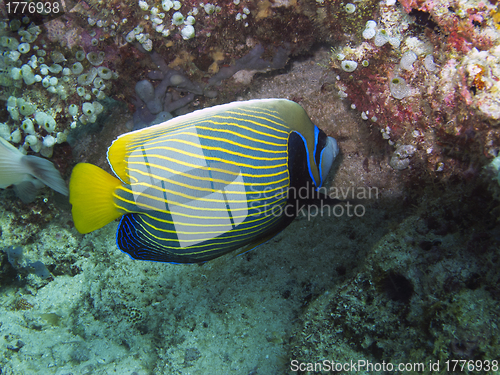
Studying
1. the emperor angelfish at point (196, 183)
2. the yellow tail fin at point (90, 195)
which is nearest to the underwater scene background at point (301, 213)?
the emperor angelfish at point (196, 183)

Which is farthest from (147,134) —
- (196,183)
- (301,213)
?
(301,213)

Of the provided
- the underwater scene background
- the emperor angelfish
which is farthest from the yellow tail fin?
the underwater scene background

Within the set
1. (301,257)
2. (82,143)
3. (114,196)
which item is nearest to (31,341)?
(82,143)

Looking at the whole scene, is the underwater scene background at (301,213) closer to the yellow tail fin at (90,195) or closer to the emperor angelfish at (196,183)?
the emperor angelfish at (196,183)

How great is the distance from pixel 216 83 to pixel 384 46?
159cm

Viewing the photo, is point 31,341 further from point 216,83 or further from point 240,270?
point 216,83

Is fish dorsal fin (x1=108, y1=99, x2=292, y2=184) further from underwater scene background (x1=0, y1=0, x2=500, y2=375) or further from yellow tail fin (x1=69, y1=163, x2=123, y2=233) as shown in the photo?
underwater scene background (x1=0, y1=0, x2=500, y2=375)

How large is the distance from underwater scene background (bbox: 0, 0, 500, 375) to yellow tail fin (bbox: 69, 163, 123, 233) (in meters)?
1.56

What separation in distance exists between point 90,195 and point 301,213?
1956mm

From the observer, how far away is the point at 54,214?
354 cm

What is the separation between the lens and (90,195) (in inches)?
61.4

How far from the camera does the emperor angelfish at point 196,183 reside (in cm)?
157

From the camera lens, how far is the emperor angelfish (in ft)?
5.14

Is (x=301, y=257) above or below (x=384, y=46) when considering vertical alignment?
below
